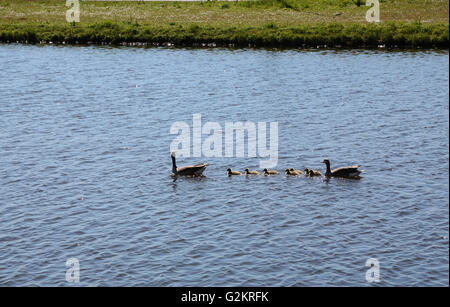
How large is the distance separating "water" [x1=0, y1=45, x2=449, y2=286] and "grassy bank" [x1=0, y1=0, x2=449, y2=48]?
14.5m

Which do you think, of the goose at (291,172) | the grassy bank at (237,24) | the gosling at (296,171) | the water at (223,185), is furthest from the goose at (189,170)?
the grassy bank at (237,24)

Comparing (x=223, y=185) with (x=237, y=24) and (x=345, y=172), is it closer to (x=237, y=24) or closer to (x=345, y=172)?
(x=345, y=172)

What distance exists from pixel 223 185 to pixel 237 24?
55430mm

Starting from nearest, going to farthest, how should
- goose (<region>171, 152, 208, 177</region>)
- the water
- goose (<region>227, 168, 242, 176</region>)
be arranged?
the water, goose (<region>227, 168, 242, 176</region>), goose (<region>171, 152, 208, 177</region>)

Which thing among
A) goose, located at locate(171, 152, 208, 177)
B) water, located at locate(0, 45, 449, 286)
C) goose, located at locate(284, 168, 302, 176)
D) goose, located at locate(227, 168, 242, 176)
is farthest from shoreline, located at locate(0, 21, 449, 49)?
goose, located at locate(227, 168, 242, 176)

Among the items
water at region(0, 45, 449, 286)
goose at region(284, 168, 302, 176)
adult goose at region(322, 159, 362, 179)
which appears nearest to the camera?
water at region(0, 45, 449, 286)

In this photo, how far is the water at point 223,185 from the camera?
2722cm

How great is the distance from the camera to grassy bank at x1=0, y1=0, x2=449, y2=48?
80.9 m

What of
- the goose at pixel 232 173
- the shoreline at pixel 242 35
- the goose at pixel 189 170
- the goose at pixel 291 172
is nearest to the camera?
the goose at pixel 291 172

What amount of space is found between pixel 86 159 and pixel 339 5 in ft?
217

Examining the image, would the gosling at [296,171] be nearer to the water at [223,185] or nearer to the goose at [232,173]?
the water at [223,185]

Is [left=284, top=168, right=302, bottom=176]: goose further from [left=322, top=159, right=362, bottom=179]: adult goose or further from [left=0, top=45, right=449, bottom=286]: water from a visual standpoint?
[left=322, top=159, right=362, bottom=179]: adult goose

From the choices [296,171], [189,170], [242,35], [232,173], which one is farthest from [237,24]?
[296,171]

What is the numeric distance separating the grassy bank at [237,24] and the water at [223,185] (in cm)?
1447
